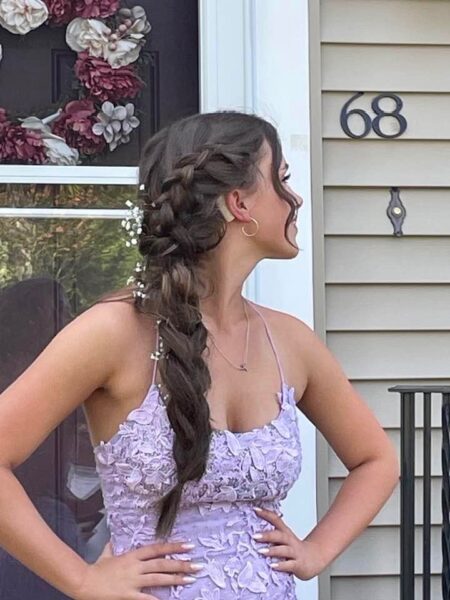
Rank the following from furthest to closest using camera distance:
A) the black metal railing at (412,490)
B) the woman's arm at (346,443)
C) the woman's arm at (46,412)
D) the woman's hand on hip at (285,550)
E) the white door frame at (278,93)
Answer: the white door frame at (278,93), the black metal railing at (412,490), the woman's arm at (346,443), the woman's hand on hip at (285,550), the woman's arm at (46,412)

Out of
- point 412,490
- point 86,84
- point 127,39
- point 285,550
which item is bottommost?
point 412,490

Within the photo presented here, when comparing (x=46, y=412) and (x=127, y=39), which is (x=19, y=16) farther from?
(x=46, y=412)

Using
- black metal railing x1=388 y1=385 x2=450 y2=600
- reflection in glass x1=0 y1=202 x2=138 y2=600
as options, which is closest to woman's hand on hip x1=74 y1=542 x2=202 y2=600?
black metal railing x1=388 y1=385 x2=450 y2=600

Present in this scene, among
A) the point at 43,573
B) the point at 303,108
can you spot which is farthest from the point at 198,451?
the point at 303,108

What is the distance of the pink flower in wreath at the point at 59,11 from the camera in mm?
2713

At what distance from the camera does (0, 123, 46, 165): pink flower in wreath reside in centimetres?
268

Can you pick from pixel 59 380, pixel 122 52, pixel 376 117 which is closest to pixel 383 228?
pixel 376 117

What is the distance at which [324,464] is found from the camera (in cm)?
260

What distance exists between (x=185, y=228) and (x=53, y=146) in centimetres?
125

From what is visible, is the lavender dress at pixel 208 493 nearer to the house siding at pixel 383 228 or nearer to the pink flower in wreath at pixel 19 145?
the house siding at pixel 383 228

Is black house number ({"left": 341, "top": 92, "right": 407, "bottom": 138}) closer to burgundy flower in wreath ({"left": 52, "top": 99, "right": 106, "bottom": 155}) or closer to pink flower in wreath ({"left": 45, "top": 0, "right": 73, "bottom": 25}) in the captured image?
burgundy flower in wreath ({"left": 52, "top": 99, "right": 106, "bottom": 155})

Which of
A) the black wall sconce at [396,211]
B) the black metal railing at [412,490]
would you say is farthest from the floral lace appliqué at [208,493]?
the black wall sconce at [396,211]

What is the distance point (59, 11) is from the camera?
2.72 metres

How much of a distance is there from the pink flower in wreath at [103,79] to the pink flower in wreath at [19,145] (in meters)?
0.20
